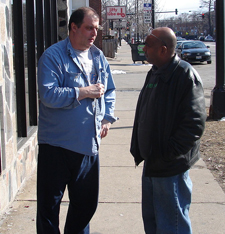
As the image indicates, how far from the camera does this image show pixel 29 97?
543cm

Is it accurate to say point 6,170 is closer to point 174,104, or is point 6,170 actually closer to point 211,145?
point 174,104

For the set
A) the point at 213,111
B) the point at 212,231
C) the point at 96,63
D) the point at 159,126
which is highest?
the point at 96,63

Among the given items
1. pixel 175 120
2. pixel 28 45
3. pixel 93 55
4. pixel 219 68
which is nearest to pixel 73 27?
pixel 93 55

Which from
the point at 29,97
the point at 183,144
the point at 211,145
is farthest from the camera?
the point at 211,145

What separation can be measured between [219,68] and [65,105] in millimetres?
6461

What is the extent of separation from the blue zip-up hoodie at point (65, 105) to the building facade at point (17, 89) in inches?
41.7

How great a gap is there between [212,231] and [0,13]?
2919 mm

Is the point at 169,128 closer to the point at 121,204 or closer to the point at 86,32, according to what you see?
the point at 86,32

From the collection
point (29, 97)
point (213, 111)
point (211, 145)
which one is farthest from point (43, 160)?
point (213, 111)

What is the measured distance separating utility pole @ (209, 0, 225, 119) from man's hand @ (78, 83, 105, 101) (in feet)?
20.3

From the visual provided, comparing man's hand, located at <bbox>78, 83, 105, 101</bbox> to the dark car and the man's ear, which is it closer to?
the man's ear

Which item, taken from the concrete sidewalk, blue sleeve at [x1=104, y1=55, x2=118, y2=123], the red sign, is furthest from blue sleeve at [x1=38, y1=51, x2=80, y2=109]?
the red sign

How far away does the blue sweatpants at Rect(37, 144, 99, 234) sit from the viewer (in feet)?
9.53

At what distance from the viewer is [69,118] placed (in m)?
2.86
